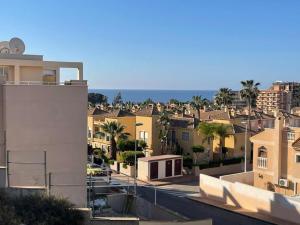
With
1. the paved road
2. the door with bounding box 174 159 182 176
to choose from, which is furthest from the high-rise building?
the paved road

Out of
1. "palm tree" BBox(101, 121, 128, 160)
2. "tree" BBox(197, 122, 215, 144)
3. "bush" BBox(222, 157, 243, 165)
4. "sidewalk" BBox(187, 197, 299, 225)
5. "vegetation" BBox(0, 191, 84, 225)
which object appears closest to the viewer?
"vegetation" BBox(0, 191, 84, 225)

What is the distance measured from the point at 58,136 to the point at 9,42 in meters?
6.08

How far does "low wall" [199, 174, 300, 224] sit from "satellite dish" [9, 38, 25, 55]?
19028mm

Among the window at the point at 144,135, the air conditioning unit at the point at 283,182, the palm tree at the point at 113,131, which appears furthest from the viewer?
the window at the point at 144,135

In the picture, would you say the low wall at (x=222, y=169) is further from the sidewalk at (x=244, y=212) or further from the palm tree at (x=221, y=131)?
the sidewalk at (x=244, y=212)

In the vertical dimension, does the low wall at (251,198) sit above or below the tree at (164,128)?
below

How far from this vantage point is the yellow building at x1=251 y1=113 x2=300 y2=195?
1395 inches

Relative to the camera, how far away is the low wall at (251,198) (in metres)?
29.8

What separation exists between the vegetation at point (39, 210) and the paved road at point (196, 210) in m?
17.9

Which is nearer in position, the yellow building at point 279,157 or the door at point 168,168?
the yellow building at point 279,157

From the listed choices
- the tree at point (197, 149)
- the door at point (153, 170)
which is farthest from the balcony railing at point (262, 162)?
the tree at point (197, 149)

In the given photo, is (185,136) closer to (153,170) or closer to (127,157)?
(127,157)

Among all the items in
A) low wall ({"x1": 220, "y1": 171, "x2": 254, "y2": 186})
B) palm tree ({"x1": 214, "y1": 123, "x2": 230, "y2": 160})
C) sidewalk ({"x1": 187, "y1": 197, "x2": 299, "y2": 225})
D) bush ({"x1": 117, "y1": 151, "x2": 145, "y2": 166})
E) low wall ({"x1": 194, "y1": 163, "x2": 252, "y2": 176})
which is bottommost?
sidewalk ({"x1": 187, "y1": 197, "x2": 299, "y2": 225})

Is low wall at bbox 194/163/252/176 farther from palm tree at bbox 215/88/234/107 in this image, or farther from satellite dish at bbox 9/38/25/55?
palm tree at bbox 215/88/234/107
